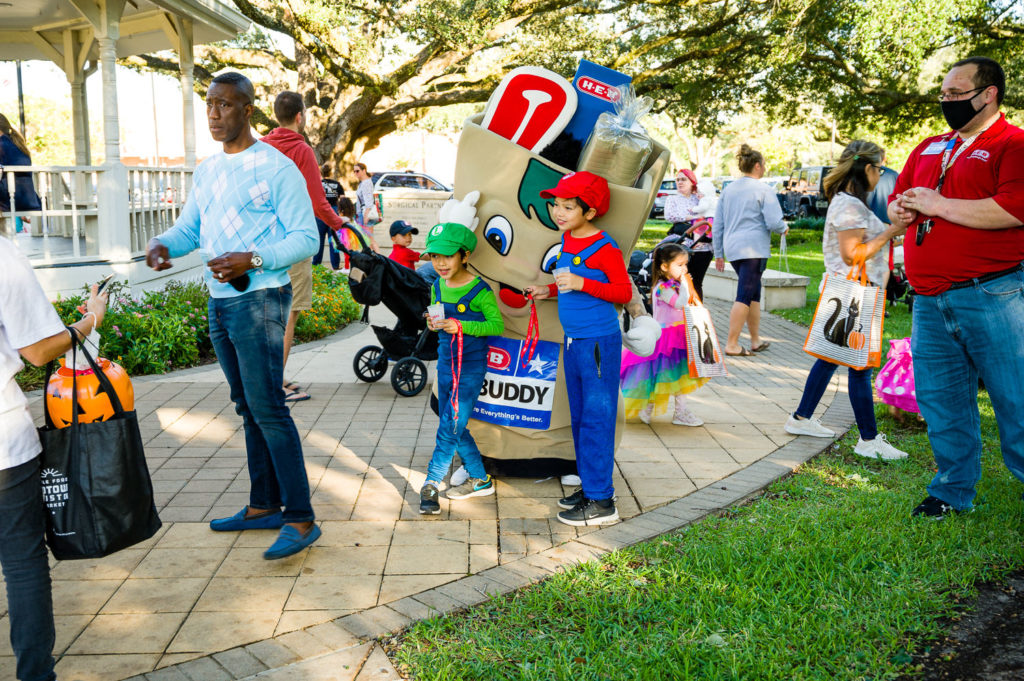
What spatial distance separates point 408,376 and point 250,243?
3375 millimetres

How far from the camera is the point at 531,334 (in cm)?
458

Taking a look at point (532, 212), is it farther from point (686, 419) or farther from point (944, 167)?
point (686, 419)

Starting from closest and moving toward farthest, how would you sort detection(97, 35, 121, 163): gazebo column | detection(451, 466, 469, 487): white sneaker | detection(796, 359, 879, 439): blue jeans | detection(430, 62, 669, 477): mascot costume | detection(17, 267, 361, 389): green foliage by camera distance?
1. detection(430, 62, 669, 477): mascot costume
2. detection(451, 466, 469, 487): white sneaker
3. detection(796, 359, 879, 439): blue jeans
4. detection(17, 267, 361, 389): green foliage
5. detection(97, 35, 121, 163): gazebo column

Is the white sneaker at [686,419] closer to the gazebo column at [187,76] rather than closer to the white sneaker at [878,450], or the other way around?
the white sneaker at [878,450]

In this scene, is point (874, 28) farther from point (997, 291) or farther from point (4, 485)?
point (4, 485)

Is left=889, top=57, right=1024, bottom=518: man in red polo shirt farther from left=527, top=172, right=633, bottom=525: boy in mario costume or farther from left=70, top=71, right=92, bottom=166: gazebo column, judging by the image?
left=70, top=71, right=92, bottom=166: gazebo column

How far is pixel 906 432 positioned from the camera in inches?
235

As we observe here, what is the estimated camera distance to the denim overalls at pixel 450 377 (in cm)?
439

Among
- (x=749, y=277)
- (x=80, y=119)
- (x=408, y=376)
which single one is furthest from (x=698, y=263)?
(x=80, y=119)

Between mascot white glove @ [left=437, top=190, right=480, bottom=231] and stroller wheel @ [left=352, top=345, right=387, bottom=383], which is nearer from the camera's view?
mascot white glove @ [left=437, top=190, right=480, bottom=231]

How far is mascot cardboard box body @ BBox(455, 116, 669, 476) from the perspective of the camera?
438 centimetres

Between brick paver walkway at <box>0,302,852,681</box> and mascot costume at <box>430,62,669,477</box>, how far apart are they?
504 millimetres

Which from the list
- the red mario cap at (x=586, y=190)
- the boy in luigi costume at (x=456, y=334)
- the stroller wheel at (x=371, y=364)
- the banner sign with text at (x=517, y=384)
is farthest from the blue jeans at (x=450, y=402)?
the stroller wheel at (x=371, y=364)

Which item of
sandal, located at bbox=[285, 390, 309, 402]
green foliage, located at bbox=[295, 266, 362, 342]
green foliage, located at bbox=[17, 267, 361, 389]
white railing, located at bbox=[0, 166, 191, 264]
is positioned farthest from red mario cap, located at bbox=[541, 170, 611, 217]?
white railing, located at bbox=[0, 166, 191, 264]
